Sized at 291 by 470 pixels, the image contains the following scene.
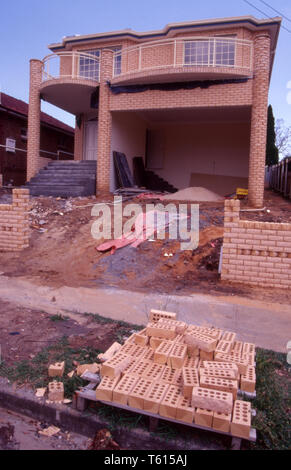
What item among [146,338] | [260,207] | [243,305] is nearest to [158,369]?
[146,338]

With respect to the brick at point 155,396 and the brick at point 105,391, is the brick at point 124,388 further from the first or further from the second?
the brick at point 155,396

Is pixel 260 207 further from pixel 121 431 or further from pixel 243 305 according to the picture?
pixel 121 431

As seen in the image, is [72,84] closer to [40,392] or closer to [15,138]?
[15,138]

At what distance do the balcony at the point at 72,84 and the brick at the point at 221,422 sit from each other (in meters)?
14.0

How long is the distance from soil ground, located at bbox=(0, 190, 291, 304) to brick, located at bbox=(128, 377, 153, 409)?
3.54 meters

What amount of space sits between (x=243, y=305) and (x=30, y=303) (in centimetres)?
341

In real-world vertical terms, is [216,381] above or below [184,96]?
below

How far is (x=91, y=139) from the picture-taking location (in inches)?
711

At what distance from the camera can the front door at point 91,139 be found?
17.9 meters

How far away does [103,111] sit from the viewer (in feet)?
46.5

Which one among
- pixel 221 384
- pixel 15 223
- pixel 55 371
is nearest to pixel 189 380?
pixel 221 384

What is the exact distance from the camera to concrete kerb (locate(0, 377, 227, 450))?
2650 mm

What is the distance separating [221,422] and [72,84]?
46.4 ft

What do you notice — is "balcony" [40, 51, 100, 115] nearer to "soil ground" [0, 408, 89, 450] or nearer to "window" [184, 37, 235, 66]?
"window" [184, 37, 235, 66]
